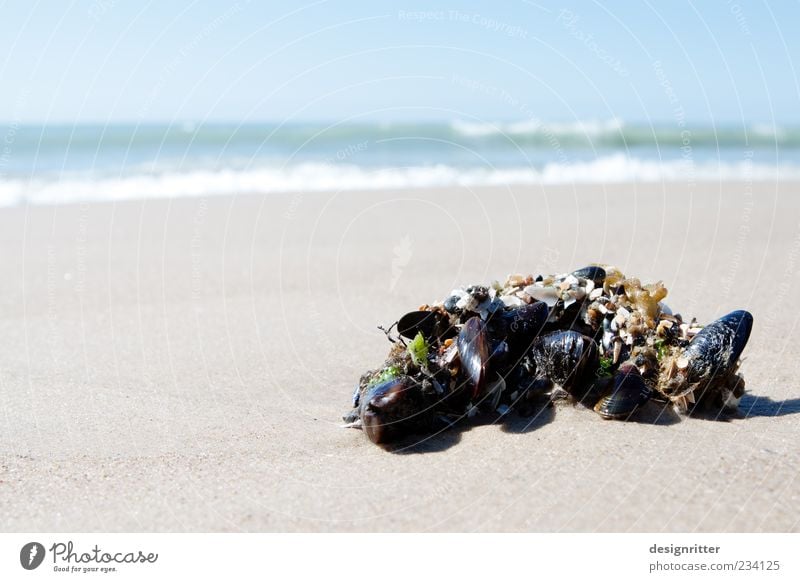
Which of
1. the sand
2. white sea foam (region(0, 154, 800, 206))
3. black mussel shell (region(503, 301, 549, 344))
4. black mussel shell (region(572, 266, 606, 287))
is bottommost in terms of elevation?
the sand

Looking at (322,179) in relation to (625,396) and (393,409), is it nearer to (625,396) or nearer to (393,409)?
(393,409)

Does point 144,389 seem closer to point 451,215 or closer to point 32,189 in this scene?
point 451,215

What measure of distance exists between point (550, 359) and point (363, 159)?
22.3m

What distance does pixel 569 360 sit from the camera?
190 inches

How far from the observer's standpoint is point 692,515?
3818mm

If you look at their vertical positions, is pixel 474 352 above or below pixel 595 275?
below

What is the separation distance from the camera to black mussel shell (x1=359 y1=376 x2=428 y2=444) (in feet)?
15.4

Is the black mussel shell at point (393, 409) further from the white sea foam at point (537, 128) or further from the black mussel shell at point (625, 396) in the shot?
the white sea foam at point (537, 128)

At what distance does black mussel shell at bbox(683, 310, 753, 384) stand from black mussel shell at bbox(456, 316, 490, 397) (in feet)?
4.15

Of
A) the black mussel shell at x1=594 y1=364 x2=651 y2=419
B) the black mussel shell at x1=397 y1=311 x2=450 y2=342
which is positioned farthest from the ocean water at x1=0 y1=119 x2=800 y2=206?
the black mussel shell at x1=594 y1=364 x2=651 y2=419

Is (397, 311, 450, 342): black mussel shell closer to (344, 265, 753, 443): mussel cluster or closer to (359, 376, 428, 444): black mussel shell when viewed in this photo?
(344, 265, 753, 443): mussel cluster

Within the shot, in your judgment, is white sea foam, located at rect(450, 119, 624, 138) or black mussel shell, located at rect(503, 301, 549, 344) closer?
black mussel shell, located at rect(503, 301, 549, 344)

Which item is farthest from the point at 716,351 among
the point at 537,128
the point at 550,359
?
the point at 537,128
